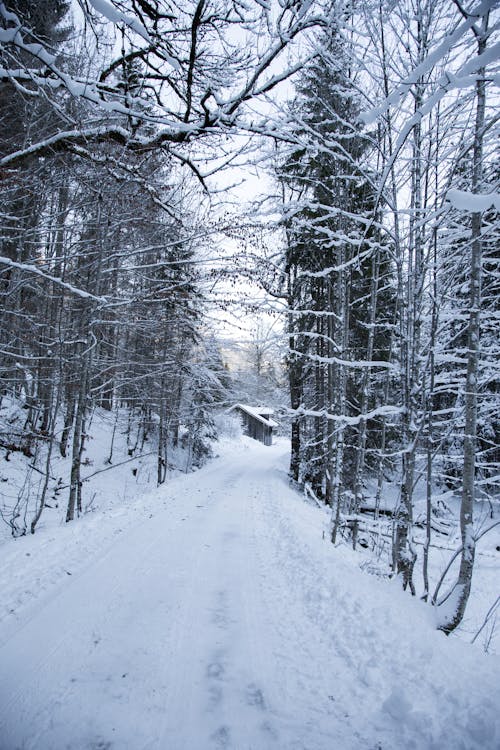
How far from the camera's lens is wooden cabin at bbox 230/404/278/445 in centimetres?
4106

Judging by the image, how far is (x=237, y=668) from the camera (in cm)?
270

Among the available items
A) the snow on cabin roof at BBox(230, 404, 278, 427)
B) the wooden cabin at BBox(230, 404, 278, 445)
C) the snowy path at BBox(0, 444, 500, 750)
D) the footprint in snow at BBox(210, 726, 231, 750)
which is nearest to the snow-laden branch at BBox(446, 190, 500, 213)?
the snowy path at BBox(0, 444, 500, 750)

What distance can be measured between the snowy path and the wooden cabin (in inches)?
1401

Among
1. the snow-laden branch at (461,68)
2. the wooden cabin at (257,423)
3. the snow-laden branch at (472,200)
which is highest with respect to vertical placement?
the snow-laden branch at (461,68)

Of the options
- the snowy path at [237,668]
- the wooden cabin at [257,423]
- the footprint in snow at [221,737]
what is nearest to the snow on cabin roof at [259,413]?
the wooden cabin at [257,423]

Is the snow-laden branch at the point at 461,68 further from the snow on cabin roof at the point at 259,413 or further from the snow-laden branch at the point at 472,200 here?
the snow on cabin roof at the point at 259,413

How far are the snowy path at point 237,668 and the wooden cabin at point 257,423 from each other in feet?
117

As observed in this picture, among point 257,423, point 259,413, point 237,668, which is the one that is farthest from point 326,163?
point 259,413

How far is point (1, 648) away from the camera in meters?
2.91

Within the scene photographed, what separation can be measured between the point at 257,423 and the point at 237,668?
40749 mm

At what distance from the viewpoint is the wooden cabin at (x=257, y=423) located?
4106 centimetres

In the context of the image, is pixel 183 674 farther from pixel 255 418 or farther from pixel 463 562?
pixel 255 418

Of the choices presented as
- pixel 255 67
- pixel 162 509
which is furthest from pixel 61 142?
pixel 162 509

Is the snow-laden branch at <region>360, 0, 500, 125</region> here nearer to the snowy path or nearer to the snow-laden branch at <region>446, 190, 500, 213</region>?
the snow-laden branch at <region>446, 190, 500, 213</region>
